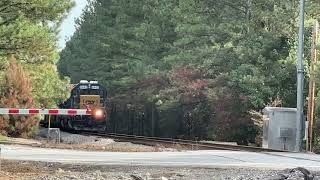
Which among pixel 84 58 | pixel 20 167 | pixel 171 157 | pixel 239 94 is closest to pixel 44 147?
pixel 171 157

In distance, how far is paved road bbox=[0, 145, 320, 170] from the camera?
59.4 ft

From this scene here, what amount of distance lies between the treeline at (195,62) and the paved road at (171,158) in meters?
13.6

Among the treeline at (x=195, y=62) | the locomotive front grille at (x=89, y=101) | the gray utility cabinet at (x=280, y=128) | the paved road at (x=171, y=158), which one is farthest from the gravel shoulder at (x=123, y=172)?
the locomotive front grille at (x=89, y=101)

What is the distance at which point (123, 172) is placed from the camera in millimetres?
15867

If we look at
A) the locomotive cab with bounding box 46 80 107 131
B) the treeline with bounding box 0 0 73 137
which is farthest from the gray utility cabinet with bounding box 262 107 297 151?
the locomotive cab with bounding box 46 80 107 131

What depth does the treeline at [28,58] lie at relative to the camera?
26766mm

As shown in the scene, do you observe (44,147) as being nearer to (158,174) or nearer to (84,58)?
(158,174)

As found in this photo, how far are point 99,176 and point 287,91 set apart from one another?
902 inches

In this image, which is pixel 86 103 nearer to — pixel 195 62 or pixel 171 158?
pixel 195 62

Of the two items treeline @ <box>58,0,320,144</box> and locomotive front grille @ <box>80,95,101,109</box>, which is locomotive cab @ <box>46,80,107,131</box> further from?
treeline @ <box>58,0,320,144</box>

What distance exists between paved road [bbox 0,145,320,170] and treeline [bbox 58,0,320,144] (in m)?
13.6

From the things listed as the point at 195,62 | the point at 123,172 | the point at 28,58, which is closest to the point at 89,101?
the point at 195,62

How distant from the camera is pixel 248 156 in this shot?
2150cm

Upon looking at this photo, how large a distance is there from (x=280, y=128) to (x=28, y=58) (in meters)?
12.4
